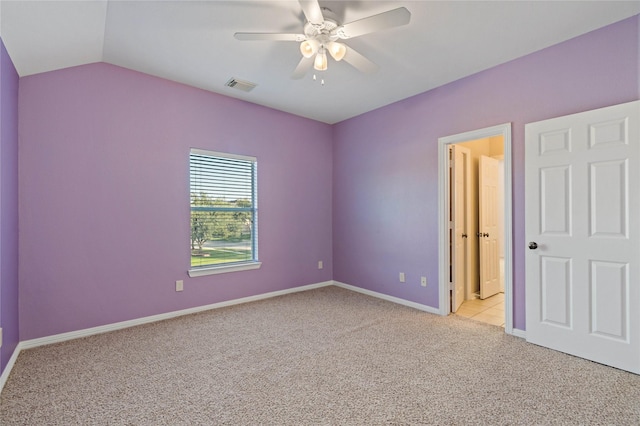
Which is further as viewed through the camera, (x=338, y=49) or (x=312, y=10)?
(x=338, y=49)

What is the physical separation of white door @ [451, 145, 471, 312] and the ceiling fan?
1938 millimetres

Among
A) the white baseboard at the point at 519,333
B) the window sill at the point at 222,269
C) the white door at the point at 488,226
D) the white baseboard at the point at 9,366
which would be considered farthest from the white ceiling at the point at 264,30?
the white baseboard at the point at 519,333

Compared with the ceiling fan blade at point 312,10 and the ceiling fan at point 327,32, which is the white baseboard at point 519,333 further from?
the ceiling fan blade at point 312,10

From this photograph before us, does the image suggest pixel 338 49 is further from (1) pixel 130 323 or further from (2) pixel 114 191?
(1) pixel 130 323

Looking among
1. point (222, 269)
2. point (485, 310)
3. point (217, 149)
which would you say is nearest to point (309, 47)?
point (217, 149)

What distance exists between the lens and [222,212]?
407 cm

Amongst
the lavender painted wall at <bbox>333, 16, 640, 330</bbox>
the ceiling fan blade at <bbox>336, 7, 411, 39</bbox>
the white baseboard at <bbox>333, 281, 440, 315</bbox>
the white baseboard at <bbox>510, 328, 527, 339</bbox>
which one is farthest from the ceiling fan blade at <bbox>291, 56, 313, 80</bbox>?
the white baseboard at <bbox>510, 328, 527, 339</bbox>

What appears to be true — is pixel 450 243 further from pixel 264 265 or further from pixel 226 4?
pixel 226 4

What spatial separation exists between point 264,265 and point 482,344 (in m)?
2.83

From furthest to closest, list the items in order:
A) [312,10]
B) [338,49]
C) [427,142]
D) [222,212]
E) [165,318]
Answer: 1. [222,212]
2. [427,142]
3. [165,318]
4. [338,49]
5. [312,10]

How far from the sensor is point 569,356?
2.59m

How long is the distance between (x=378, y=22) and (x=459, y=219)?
2.81 metres

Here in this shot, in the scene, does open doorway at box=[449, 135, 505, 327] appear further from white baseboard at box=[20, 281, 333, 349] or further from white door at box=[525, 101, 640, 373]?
white baseboard at box=[20, 281, 333, 349]

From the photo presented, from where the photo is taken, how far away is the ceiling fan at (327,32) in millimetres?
1896
